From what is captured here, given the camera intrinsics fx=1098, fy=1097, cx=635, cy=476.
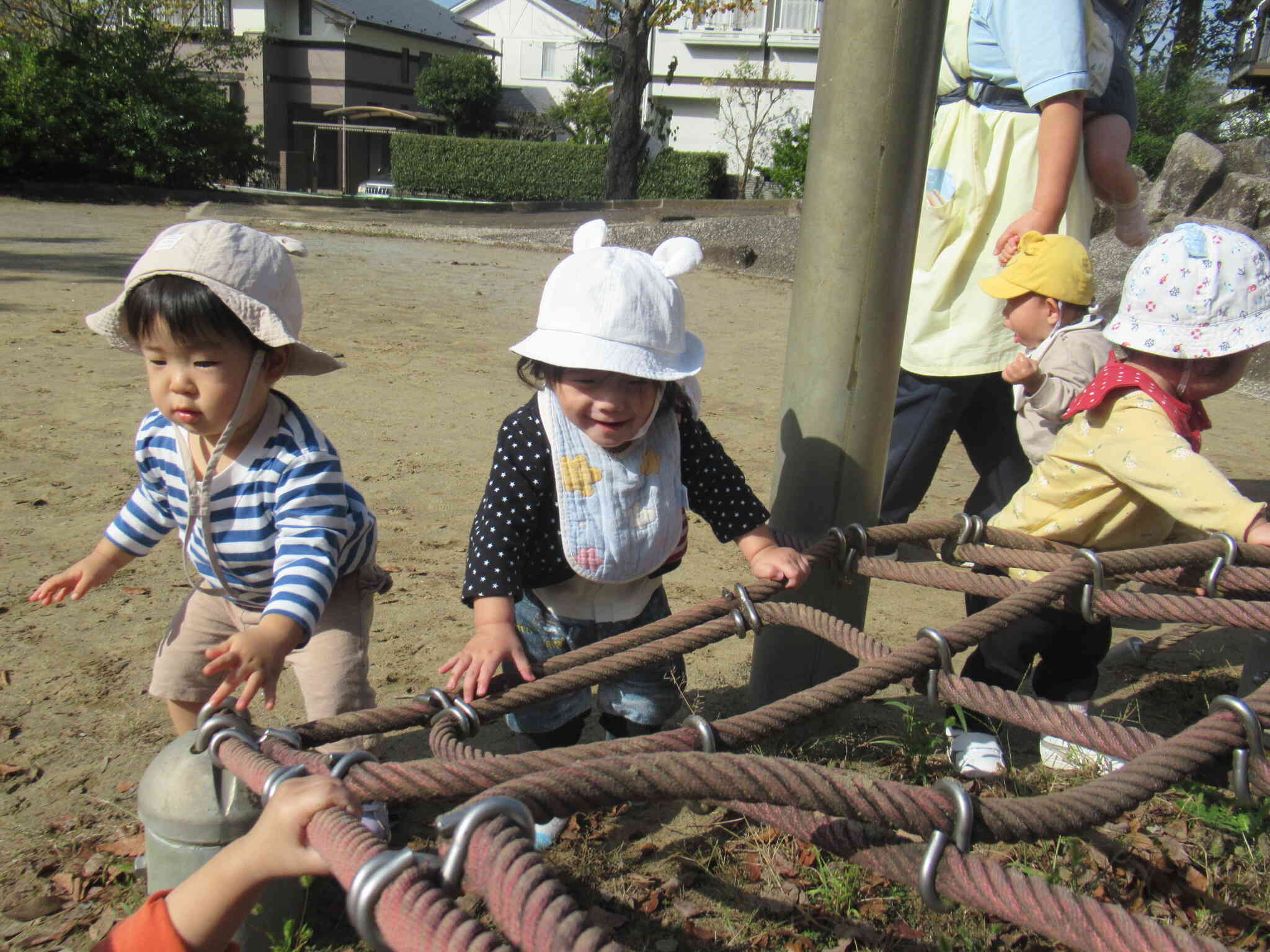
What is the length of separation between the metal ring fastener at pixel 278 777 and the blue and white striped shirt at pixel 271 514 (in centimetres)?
46

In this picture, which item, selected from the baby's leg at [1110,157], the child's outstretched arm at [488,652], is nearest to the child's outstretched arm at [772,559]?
the child's outstretched arm at [488,652]

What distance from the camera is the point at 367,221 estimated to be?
1688 centimetres

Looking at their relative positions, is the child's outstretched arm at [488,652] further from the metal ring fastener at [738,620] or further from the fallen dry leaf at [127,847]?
the fallen dry leaf at [127,847]

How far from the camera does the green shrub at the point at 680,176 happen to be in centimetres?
3017

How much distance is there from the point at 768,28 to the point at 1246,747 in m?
41.4

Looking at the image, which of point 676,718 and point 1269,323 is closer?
point 1269,323

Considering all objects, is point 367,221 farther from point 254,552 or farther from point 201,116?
point 254,552

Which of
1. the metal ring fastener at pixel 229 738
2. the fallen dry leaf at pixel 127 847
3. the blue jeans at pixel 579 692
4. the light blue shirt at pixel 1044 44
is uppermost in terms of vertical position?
the light blue shirt at pixel 1044 44

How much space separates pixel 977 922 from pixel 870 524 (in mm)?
970

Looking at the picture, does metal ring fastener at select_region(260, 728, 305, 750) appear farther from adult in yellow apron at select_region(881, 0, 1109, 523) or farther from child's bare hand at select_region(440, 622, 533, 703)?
adult in yellow apron at select_region(881, 0, 1109, 523)

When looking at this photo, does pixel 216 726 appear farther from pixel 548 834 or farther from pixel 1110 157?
pixel 1110 157

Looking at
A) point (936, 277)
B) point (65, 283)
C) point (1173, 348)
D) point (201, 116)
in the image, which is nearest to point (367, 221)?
point (201, 116)

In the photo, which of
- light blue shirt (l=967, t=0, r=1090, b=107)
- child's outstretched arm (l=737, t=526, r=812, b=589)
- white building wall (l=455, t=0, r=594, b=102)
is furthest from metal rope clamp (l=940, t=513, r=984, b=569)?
white building wall (l=455, t=0, r=594, b=102)

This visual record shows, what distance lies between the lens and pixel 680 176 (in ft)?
99.3
